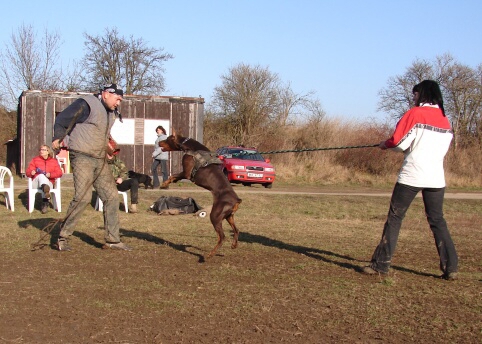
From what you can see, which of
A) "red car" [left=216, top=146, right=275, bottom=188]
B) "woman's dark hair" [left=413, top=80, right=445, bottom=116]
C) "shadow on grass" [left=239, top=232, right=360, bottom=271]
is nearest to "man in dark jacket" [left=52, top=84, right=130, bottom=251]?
"shadow on grass" [left=239, top=232, right=360, bottom=271]

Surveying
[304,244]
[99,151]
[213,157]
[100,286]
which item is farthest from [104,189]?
[304,244]

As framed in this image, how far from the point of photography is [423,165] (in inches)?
247

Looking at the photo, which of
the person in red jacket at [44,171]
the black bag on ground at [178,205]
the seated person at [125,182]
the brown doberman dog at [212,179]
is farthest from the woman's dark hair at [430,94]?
the person in red jacket at [44,171]

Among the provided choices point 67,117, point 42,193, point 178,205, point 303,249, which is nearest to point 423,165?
point 303,249

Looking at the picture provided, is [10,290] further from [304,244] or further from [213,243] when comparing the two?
[304,244]

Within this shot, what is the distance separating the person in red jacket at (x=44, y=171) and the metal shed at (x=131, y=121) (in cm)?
1005

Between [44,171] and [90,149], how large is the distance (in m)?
5.80

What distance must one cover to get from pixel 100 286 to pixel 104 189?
6.89 feet

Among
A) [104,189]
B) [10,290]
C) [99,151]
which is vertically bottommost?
[10,290]

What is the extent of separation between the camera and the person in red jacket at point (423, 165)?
622 centimetres

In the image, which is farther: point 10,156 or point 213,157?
point 10,156

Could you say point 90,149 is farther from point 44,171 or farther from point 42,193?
point 44,171

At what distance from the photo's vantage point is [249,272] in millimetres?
6605

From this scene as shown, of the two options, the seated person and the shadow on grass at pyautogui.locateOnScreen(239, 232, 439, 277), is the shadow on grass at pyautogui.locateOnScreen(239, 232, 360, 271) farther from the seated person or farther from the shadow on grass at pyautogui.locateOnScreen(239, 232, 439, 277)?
the seated person
